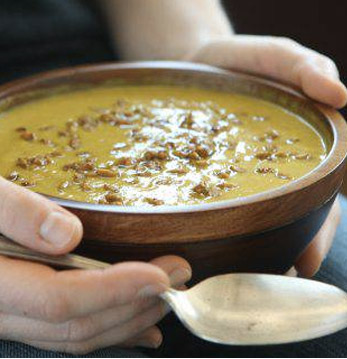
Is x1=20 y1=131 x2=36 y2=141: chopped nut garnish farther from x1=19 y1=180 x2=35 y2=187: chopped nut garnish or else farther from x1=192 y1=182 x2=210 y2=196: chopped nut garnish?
x1=192 y1=182 x2=210 y2=196: chopped nut garnish

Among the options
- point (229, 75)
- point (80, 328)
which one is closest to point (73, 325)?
point (80, 328)

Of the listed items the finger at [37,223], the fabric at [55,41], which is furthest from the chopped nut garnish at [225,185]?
the fabric at [55,41]

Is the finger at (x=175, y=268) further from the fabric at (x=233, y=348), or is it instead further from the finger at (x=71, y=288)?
the fabric at (x=233, y=348)

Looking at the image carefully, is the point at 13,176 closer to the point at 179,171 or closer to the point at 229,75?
the point at 179,171

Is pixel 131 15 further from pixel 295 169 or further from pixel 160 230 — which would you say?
pixel 160 230

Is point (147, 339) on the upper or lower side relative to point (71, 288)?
lower

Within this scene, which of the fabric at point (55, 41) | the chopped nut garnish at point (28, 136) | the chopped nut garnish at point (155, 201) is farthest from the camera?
the fabric at point (55, 41)
